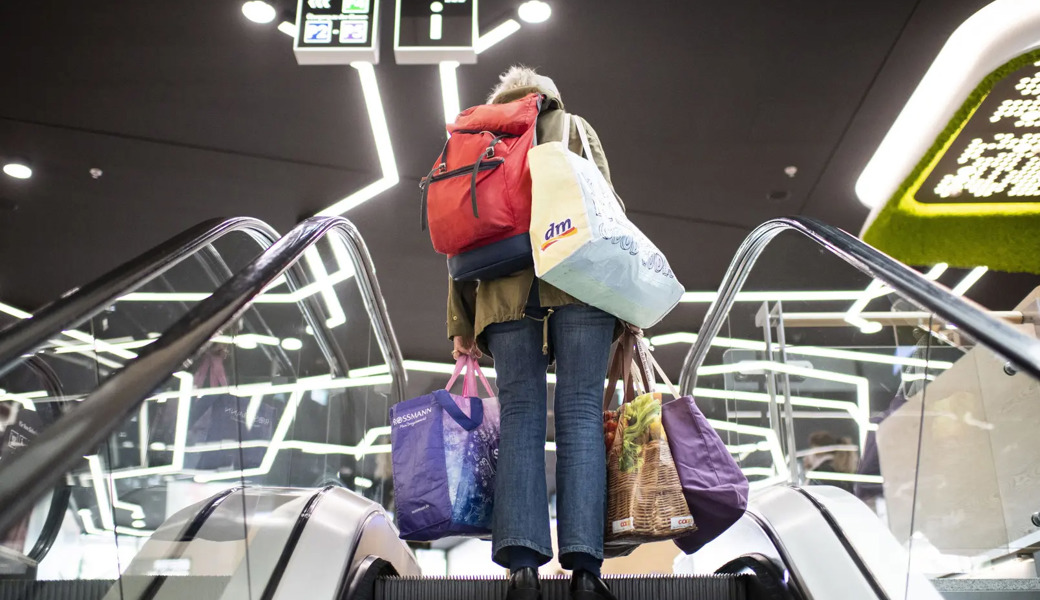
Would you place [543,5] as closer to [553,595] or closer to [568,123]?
[568,123]

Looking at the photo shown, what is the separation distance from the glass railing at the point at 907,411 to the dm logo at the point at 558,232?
0.82m

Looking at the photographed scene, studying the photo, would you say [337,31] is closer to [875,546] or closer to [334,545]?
[334,545]

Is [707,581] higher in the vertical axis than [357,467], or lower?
lower

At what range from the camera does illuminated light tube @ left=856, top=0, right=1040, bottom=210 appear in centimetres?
246

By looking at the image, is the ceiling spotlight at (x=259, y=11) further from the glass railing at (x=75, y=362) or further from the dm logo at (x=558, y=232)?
the dm logo at (x=558, y=232)

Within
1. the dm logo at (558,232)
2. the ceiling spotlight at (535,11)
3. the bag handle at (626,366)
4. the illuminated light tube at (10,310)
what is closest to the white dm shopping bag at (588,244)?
the dm logo at (558,232)

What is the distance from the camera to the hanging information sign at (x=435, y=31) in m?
4.91

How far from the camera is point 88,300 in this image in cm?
189

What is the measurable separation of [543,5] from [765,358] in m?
2.59

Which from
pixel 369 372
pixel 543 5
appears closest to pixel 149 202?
pixel 369 372

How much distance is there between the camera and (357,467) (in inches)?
194

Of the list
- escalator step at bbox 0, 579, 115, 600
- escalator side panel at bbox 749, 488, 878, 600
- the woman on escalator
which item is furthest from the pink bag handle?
escalator step at bbox 0, 579, 115, 600

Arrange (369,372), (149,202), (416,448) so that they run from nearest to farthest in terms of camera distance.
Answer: (416,448)
(369,372)
(149,202)

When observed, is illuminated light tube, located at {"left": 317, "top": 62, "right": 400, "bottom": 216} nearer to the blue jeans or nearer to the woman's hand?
the woman's hand
